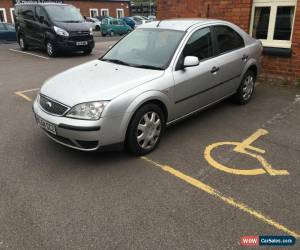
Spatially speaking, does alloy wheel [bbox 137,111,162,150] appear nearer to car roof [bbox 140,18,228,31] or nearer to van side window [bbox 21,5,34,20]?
car roof [bbox 140,18,228,31]

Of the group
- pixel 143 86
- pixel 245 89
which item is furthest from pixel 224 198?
pixel 245 89

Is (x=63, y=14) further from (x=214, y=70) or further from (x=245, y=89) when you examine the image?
(x=214, y=70)

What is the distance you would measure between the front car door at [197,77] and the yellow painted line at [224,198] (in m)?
0.98

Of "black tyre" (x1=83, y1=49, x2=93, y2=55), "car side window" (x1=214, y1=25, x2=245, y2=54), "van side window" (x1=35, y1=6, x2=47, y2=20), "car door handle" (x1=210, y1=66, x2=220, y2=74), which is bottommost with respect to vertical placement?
"black tyre" (x1=83, y1=49, x2=93, y2=55)

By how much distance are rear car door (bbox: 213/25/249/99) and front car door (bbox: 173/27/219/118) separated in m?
0.18

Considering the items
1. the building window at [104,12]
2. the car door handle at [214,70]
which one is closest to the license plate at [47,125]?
the car door handle at [214,70]

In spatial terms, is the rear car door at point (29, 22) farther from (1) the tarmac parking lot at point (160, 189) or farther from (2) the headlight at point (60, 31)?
(1) the tarmac parking lot at point (160, 189)

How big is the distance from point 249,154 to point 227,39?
2.24 m

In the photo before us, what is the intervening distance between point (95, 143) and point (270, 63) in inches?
233

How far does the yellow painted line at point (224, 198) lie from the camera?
9.39 feet

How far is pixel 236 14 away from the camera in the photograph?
27.2 ft

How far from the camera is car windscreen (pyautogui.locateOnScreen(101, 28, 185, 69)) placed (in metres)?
4.41

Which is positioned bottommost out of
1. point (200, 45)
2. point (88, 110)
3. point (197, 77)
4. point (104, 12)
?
point (104, 12)

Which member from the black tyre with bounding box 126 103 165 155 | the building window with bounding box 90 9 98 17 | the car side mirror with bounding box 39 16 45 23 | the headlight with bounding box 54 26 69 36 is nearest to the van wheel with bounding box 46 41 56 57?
the headlight with bounding box 54 26 69 36
